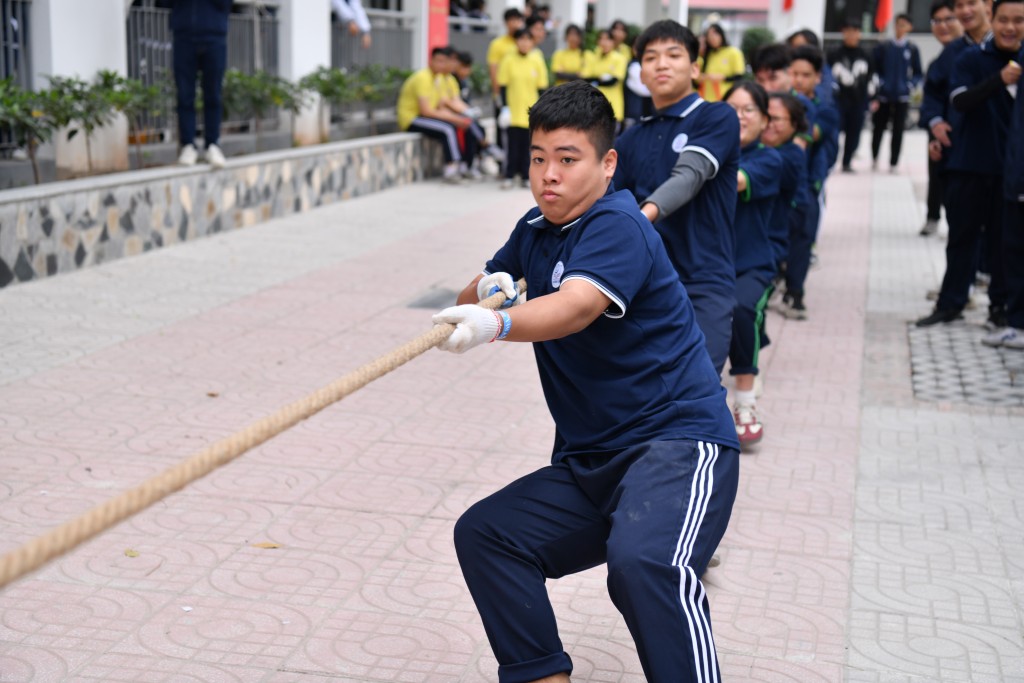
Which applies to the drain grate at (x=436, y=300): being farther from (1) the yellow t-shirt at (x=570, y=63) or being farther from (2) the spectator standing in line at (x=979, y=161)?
(1) the yellow t-shirt at (x=570, y=63)

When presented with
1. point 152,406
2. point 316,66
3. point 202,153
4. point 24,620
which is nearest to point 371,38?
point 316,66

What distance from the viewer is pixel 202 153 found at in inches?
404

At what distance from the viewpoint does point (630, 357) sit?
9.09 feet

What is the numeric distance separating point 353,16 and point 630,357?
11.2 metres

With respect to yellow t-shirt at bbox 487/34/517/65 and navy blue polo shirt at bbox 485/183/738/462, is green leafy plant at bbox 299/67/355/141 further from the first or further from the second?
navy blue polo shirt at bbox 485/183/738/462

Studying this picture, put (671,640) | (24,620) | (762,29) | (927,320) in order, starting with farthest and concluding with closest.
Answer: (762,29) < (927,320) < (24,620) < (671,640)

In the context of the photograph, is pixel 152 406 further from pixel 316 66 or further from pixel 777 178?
pixel 316 66

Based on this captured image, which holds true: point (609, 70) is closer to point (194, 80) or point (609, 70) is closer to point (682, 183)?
point (194, 80)

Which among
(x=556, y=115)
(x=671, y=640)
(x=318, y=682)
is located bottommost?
(x=318, y=682)

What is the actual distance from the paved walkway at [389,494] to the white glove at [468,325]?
1163 millimetres

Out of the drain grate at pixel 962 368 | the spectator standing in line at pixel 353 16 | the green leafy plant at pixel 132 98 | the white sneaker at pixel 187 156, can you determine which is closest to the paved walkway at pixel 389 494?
the drain grate at pixel 962 368

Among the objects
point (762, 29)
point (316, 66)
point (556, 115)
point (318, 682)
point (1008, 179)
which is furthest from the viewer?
point (762, 29)

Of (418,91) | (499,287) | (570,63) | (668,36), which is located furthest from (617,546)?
(570,63)

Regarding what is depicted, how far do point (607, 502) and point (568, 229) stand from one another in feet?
2.04
